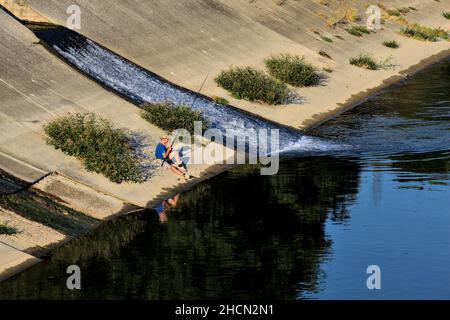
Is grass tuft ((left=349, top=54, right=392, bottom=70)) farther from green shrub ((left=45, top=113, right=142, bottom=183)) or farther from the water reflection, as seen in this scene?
green shrub ((left=45, top=113, right=142, bottom=183))

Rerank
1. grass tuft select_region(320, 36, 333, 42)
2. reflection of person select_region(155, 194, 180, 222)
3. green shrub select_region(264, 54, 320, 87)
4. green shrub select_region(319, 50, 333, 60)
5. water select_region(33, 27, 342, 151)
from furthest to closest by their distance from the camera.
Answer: grass tuft select_region(320, 36, 333, 42)
green shrub select_region(319, 50, 333, 60)
green shrub select_region(264, 54, 320, 87)
water select_region(33, 27, 342, 151)
reflection of person select_region(155, 194, 180, 222)

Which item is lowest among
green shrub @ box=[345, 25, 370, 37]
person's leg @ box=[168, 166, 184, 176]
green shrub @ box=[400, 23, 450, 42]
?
person's leg @ box=[168, 166, 184, 176]

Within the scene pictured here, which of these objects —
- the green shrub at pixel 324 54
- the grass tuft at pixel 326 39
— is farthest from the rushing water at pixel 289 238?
the grass tuft at pixel 326 39

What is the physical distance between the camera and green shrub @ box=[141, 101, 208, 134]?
42688mm

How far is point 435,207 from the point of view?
36.0 m

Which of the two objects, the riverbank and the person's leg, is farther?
the person's leg

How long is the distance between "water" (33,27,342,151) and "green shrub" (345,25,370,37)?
1706 centimetres

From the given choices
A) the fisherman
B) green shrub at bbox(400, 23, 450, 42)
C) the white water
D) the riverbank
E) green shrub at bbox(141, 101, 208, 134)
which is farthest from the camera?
green shrub at bbox(400, 23, 450, 42)

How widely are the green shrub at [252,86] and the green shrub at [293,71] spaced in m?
1.35

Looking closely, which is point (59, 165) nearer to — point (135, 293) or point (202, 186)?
point (202, 186)

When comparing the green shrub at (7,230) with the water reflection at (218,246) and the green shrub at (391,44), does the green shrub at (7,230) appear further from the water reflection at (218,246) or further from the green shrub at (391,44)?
the green shrub at (391,44)

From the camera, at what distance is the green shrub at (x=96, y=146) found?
37.4 m

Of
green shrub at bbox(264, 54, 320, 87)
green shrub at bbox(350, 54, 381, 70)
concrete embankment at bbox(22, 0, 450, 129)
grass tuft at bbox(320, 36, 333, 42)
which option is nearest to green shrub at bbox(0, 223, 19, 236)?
concrete embankment at bbox(22, 0, 450, 129)
